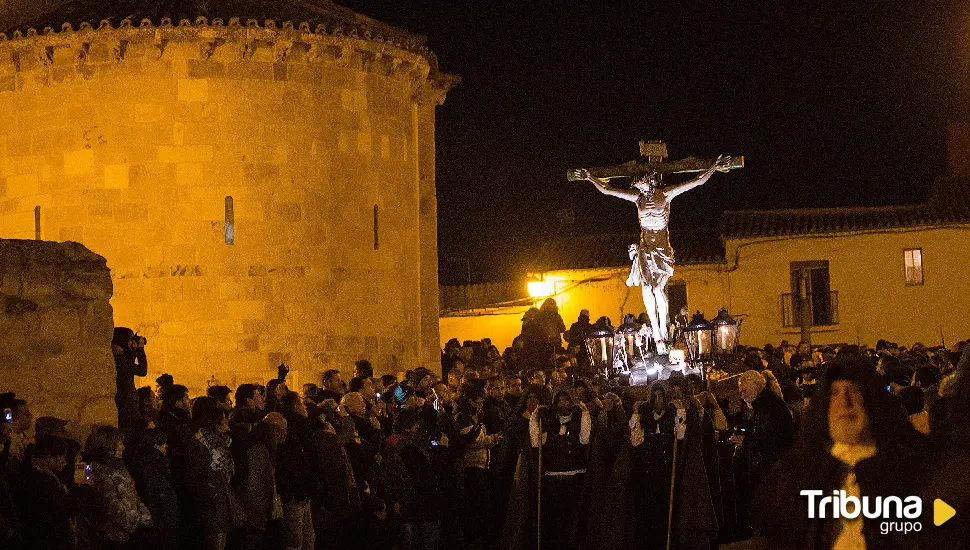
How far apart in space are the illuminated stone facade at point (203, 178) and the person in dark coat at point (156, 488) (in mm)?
9113

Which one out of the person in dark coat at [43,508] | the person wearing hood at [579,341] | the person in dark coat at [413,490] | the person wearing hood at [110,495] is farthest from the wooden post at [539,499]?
the person wearing hood at [579,341]

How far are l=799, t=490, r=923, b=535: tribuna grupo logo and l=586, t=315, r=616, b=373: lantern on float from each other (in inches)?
418

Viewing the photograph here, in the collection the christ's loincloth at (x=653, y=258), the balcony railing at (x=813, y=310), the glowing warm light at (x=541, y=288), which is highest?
the glowing warm light at (x=541, y=288)

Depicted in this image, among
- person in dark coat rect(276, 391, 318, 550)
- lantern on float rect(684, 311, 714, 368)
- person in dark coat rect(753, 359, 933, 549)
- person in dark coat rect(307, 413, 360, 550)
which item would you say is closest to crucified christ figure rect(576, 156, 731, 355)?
lantern on float rect(684, 311, 714, 368)

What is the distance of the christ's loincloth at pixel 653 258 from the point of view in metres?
16.6

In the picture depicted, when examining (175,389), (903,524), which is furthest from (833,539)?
(175,389)

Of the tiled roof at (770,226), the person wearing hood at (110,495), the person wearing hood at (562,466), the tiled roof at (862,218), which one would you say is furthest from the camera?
the tiled roof at (770,226)

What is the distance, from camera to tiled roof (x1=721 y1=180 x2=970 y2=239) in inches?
1265

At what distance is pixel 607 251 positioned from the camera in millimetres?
33781

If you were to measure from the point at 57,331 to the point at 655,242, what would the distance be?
7581 mm

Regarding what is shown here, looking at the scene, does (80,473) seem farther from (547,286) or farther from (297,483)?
(547,286)

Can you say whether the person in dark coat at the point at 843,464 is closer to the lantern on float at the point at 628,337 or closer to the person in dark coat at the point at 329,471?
the person in dark coat at the point at 329,471

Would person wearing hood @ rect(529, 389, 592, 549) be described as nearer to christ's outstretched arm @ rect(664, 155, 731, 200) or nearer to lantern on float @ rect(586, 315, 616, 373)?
lantern on float @ rect(586, 315, 616, 373)

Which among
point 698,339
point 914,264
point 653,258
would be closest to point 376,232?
point 653,258
